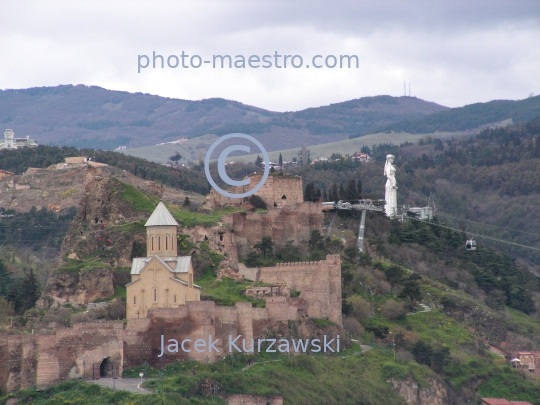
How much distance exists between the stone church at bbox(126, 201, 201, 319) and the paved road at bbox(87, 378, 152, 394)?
5.75m

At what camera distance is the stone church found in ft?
210

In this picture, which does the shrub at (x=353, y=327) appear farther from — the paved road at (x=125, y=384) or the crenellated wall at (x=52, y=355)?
the crenellated wall at (x=52, y=355)

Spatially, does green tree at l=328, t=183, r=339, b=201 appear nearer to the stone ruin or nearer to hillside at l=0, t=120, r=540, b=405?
hillside at l=0, t=120, r=540, b=405

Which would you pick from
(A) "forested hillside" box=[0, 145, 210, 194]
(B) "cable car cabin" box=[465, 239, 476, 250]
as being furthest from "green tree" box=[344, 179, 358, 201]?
(A) "forested hillside" box=[0, 145, 210, 194]

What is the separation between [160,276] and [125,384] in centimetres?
820

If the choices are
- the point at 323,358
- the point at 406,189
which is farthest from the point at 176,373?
the point at 406,189

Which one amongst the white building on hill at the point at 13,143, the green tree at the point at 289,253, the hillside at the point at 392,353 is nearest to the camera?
the hillside at the point at 392,353

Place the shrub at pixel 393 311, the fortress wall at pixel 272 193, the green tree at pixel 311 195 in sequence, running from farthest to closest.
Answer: the green tree at pixel 311 195, the fortress wall at pixel 272 193, the shrub at pixel 393 311

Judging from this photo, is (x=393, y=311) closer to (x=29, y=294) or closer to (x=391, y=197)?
(x=29, y=294)

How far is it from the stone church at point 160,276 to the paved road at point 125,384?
5.75 meters

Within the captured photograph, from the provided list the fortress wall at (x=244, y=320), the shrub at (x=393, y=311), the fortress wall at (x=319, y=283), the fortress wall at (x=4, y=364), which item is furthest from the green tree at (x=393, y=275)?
the fortress wall at (x=4, y=364)

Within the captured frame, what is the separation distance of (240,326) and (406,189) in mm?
81366

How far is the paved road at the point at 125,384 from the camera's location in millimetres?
56400

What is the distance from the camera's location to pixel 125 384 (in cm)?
5750
